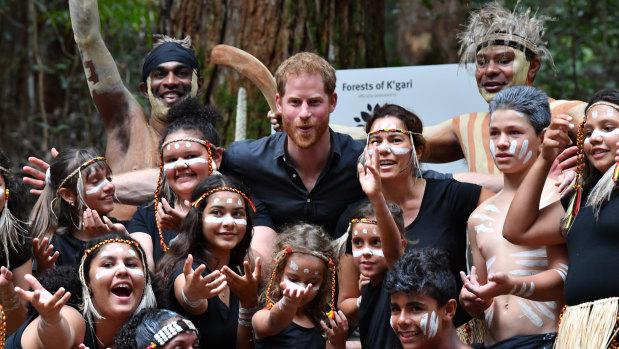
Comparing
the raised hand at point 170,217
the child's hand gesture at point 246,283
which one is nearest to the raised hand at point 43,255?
the raised hand at point 170,217

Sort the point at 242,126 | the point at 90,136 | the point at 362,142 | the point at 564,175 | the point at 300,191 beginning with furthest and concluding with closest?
the point at 90,136
the point at 242,126
the point at 362,142
the point at 300,191
the point at 564,175

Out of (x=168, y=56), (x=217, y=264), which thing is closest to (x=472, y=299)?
(x=217, y=264)

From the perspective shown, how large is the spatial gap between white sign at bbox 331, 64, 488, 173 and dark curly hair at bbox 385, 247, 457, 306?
88.5 inches

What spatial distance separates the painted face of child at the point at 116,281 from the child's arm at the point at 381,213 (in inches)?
49.6

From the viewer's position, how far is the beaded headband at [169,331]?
4.31 meters

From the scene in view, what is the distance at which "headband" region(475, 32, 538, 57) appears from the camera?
5.77 m

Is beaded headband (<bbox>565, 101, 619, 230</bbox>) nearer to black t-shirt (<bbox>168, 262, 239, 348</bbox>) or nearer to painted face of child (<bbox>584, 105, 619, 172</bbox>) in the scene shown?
painted face of child (<bbox>584, 105, 619, 172</bbox>)

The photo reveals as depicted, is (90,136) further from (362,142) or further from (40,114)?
(362,142)

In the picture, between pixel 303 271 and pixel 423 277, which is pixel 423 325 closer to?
pixel 423 277

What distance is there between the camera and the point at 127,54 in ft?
35.0

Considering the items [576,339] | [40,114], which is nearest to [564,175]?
[576,339]

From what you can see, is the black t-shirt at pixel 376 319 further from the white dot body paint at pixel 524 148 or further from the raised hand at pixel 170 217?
the raised hand at pixel 170 217

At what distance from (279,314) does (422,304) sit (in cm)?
75

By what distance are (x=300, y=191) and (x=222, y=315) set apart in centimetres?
104
